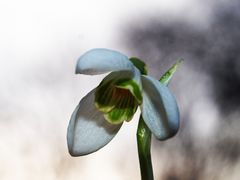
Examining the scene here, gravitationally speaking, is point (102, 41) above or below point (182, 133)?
above

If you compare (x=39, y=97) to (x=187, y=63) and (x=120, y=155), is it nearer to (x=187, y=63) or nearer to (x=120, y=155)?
(x=120, y=155)

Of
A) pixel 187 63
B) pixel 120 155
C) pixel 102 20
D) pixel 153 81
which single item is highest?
pixel 102 20

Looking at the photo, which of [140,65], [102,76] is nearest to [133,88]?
[140,65]

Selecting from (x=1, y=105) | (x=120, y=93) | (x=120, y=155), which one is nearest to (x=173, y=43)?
(x=120, y=155)

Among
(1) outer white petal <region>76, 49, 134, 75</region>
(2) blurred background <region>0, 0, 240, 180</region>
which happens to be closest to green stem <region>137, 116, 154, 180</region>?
(1) outer white petal <region>76, 49, 134, 75</region>

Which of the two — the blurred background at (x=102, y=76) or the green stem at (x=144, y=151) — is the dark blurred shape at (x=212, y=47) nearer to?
the blurred background at (x=102, y=76)

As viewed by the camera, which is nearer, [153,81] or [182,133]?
[153,81]

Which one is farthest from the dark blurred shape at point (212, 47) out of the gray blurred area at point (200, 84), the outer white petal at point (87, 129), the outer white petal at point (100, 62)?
the outer white petal at point (100, 62)

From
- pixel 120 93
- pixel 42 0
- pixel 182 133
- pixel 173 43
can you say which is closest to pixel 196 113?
pixel 182 133
